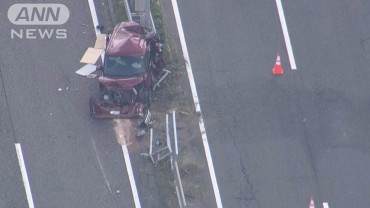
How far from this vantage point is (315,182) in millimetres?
22188

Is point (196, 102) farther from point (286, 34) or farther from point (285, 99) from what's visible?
point (286, 34)

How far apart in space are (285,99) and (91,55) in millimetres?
6019

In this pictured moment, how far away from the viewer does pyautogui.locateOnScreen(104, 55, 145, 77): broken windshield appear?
22.6 meters

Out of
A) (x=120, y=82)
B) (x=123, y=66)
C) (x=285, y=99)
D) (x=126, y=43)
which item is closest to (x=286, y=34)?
(x=285, y=99)

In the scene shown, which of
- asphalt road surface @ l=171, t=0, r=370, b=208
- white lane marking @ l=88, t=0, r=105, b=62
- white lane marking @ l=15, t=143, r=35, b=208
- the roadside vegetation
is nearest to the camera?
white lane marking @ l=15, t=143, r=35, b=208

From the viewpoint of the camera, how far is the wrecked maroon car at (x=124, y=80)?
22.5 meters

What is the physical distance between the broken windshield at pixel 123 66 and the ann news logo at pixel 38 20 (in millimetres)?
2034

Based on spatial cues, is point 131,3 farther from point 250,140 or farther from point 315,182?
point 315,182

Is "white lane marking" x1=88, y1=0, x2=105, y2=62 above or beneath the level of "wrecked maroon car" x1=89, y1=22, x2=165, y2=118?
above

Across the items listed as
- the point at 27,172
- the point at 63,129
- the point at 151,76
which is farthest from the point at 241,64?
the point at 27,172

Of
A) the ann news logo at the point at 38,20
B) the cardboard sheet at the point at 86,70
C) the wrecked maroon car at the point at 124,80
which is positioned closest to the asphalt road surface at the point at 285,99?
the wrecked maroon car at the point at 124,80

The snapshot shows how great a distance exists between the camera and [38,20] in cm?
2388

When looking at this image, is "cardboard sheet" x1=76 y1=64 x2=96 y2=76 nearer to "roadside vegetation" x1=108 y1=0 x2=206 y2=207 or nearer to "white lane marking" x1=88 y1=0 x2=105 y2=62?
"white lane marking" x1=88 y1=0 x2=105 y2=62

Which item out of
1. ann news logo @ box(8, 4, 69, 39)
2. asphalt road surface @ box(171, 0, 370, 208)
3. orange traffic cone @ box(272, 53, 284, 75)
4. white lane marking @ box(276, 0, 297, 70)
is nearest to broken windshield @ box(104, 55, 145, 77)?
asphalt road surface @ box(171, 0, 370, 208)
